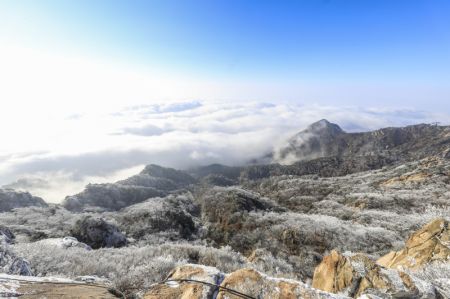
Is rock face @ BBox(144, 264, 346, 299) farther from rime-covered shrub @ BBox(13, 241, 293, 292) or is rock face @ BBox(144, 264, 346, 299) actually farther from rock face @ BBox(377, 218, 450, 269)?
rock face @ BBox(377, 218, 450, 269)

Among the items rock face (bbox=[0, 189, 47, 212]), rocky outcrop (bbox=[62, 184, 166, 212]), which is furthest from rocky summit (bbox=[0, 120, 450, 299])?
rocky outcrop (bbox=[62, 184, 166, 212])

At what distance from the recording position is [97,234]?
44500 millimetres

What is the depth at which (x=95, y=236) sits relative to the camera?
146 ft

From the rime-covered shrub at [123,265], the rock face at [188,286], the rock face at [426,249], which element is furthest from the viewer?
the rock face at [426,249]

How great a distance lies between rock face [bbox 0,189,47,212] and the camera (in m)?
120

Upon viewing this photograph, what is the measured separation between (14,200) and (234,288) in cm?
14530

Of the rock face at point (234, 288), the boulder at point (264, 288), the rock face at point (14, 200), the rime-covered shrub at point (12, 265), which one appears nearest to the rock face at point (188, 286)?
the rock face at point (234, 288)

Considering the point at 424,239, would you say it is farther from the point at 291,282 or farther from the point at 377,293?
the point at 291,282

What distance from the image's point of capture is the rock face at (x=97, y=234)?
144 feet

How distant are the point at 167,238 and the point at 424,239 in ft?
148

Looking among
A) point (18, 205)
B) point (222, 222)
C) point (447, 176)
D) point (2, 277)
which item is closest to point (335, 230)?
point (222, 222)

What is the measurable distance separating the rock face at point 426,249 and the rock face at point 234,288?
7.88 m

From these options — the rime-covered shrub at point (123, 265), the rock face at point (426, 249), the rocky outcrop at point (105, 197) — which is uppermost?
the rock face at point (426, 249)

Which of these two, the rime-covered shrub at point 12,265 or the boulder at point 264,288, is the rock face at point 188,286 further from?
the rime-covered shrub at point 12,265
